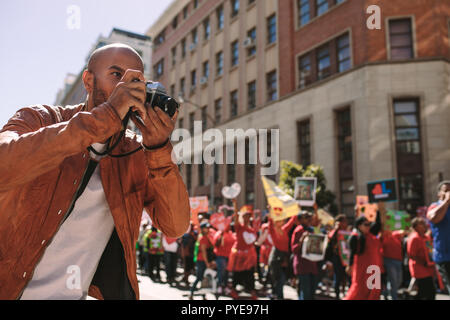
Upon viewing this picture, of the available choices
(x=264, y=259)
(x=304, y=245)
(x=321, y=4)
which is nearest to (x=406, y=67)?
(x=321, y=4)

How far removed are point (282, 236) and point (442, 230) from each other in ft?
14.4

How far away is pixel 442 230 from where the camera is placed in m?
5.98

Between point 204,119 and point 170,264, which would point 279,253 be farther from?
point 204,119

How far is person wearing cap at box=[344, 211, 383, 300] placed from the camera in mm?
6500

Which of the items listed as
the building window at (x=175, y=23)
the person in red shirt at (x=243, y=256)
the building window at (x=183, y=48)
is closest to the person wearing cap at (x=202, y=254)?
the person in red shirt at (x=243, y=256)

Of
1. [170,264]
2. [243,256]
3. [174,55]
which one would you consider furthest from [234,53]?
[243,256]

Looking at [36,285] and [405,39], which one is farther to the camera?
[405,39]

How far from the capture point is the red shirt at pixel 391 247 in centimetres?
919

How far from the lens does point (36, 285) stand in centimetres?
129

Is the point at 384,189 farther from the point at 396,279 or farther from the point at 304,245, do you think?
the point at 304,245

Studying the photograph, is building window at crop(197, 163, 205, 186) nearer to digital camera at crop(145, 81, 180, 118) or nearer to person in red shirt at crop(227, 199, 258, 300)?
person in red shirt at crop(227, 199, 258, 300)

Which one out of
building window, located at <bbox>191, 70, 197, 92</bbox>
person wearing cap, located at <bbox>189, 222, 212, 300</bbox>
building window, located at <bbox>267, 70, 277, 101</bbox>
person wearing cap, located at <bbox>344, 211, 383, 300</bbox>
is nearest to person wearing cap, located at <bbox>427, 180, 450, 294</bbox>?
person wearing cap, located at <bbox>344, 211, 383, 300</bbox>

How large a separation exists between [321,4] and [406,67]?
658 cm

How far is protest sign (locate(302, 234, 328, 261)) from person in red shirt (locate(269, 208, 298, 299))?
4.19 feet
